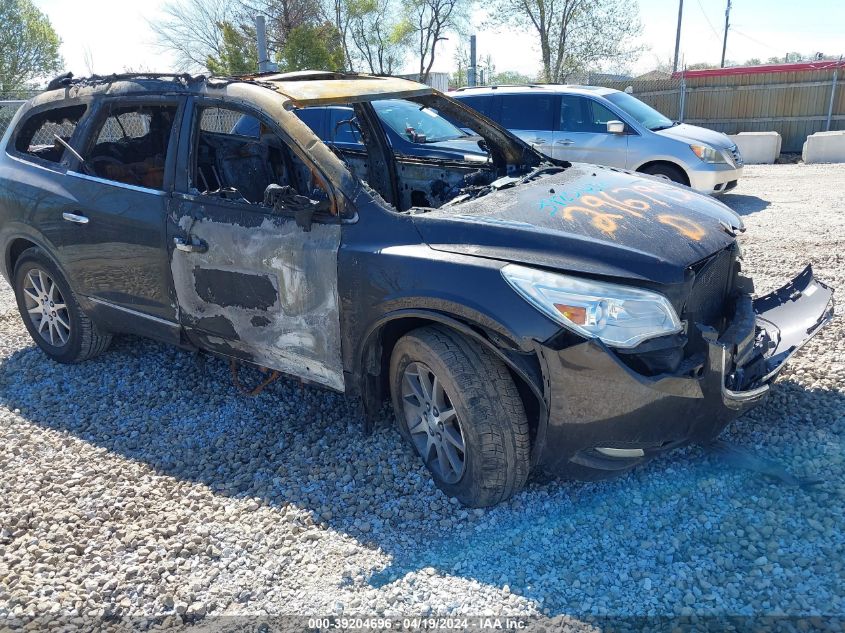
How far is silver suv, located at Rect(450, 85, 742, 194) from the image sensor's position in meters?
9.59

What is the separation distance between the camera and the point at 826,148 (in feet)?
49.2

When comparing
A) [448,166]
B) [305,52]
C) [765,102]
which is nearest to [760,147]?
[765,102]

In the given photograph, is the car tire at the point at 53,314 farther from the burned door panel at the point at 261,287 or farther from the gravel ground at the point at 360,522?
the burned door panel at the point at 261,287

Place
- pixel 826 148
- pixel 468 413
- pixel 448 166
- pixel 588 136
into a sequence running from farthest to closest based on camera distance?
pixel 826 148, pixel 588 136, pixel 448 166, pixel 468 413

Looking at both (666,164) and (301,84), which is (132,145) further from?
(666,164)

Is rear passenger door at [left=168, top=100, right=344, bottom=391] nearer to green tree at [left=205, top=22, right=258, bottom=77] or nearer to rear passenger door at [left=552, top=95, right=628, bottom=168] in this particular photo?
rear passenger door at [left=552, top=95, right=628, bottom=168]

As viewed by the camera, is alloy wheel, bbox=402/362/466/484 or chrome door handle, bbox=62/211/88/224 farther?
chrome door handle, bbox=62/211/88/224

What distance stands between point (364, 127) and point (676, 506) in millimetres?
3196

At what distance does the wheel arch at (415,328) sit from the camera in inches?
112

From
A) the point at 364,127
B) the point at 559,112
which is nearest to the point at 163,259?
the point at 364,127

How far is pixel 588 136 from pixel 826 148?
8145mm

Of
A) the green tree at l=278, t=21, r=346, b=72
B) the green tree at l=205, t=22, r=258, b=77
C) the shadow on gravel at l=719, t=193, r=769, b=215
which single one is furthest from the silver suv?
the green tree at l=205, t=22, r=258, b=77

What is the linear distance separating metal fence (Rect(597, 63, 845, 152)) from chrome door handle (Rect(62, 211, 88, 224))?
17.9 meters

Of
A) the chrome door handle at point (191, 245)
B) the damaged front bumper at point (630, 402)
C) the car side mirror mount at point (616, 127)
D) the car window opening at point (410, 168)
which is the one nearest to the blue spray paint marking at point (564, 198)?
the car window opening at point (410, 168)
